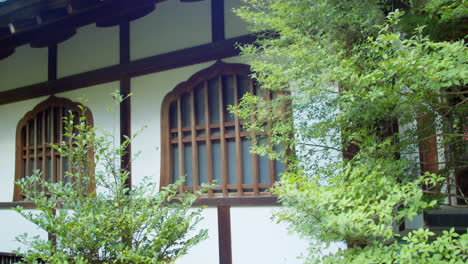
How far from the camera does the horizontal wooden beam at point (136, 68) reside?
4324mm

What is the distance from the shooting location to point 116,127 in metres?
5.04

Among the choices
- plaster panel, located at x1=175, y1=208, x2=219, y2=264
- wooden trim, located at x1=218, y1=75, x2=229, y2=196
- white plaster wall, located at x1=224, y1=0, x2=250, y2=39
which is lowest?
plaster panel, located at x1=175, y1=208, x2=219, y2=264

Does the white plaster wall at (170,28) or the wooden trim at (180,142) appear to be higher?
the white plaster wall at (170,28)

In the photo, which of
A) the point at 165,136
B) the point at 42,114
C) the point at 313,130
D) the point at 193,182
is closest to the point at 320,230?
the point at 313,130

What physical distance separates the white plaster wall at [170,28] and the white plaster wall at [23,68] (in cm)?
175

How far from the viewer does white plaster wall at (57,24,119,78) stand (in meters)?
5.19

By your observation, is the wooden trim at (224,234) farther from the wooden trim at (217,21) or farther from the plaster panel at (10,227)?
the plaster panel at (10,227)

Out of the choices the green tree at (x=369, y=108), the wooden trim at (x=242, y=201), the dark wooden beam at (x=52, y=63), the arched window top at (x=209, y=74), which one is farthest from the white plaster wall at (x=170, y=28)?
the wooden trim at (x=242, y=201)

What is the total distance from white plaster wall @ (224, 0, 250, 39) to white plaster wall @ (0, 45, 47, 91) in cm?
301

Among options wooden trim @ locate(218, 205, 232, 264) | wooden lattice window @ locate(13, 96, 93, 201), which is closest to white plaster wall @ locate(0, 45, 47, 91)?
wooden lattice window @ locate(13, 96, 93, 201)

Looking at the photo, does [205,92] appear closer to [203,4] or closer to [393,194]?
[203,4]

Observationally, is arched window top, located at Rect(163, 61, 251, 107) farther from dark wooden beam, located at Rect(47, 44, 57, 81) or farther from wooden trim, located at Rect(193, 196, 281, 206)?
dark wooden beam, located at Rect(47, 44, 57, 81)

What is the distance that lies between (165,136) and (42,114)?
2272 mm

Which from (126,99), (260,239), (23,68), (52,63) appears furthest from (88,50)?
(260,239)
